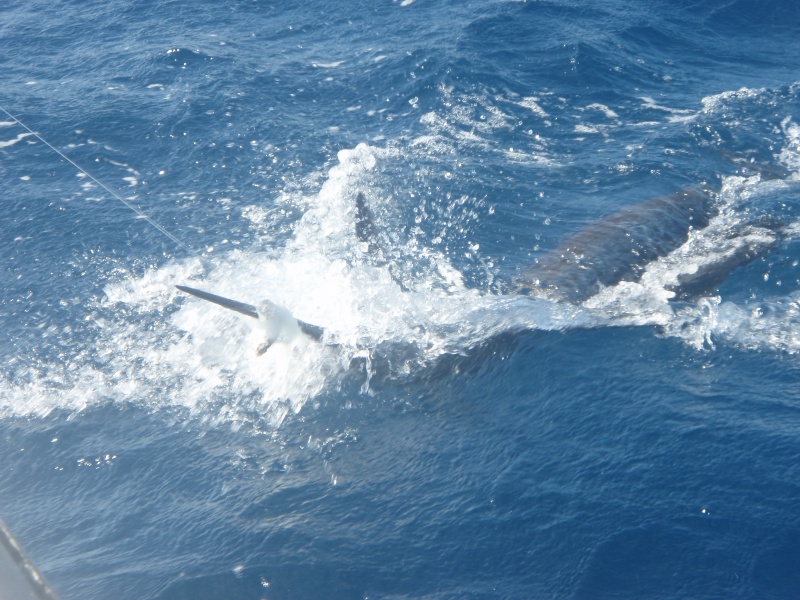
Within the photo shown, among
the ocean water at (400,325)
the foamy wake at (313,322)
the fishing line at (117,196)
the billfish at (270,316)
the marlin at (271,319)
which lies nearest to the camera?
the ocean water at (400,325)

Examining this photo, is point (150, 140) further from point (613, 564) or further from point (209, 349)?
point (613, 564)

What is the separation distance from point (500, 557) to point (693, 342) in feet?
12.0

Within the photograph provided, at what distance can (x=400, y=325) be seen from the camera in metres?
9.16

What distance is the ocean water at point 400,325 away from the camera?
6.48m

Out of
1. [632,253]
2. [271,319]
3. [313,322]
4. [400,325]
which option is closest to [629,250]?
[632,253]

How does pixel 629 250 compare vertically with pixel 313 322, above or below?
above

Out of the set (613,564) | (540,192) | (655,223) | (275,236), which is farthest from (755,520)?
(275,236)


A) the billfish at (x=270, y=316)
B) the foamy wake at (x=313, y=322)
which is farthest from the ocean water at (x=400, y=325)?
the billfish at (x=270, y=316)

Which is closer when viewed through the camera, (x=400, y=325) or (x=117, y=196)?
(x=400, y=325)

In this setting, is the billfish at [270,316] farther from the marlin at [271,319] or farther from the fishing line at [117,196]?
the fishing line at [117,196]

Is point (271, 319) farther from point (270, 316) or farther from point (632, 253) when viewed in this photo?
point (632, 253)

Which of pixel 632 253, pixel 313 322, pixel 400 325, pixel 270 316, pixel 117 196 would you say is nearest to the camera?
pixel 270 316

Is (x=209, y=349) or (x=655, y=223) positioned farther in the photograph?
(x=655, y=223)

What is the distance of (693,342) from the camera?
845cm
